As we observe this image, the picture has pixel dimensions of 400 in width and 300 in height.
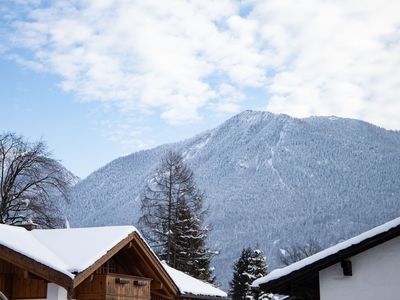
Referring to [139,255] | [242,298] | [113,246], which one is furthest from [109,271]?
[242,298]

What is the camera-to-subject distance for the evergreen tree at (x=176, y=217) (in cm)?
4316

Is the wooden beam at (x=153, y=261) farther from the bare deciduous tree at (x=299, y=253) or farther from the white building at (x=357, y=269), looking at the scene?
the bare deciduous tree at (x=299, y=253)

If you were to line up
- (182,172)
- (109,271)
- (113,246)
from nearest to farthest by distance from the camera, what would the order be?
(113,246)
(109,271)
(182,172)

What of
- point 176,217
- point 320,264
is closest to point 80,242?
point 320,264

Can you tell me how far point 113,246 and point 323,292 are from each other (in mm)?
7306

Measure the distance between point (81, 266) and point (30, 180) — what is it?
20.3 meters

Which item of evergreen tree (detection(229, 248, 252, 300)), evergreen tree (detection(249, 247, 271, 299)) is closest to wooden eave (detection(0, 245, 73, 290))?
evergreen tree (detection(249, 247, 271, 299))

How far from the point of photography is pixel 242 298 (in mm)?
56938

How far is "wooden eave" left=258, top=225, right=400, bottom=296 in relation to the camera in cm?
1382

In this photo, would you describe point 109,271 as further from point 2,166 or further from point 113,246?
point 2,166

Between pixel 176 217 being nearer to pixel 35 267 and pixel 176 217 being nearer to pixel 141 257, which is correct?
pixel 141 257

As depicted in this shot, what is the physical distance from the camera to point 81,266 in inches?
704

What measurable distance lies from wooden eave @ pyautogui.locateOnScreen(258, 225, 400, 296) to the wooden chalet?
535 centimetres

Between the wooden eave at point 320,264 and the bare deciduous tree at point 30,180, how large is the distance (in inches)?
887
